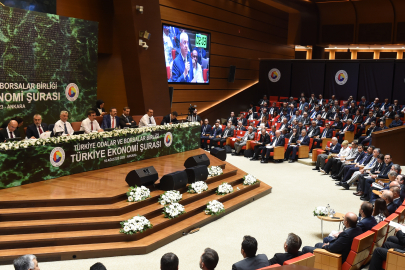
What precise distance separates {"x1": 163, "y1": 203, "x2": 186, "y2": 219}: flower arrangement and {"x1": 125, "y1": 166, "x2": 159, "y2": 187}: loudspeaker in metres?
Result: 0.64

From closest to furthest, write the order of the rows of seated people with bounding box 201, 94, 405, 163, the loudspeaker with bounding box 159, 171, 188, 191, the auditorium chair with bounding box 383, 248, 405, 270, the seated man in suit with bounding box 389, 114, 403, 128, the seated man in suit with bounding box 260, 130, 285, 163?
the auditorium chair with bounding box 383, 248, 405, 270
the loudspeaker with bounding box 159, 171, 188, 191
the seated man in suit with bounding box 260, 130, 285, 163
the rows of seated people with bounding box 201, 94, 405, 163
the seated man in suit with bounding box 389, 114, 403, 128

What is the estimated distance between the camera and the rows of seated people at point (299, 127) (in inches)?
512

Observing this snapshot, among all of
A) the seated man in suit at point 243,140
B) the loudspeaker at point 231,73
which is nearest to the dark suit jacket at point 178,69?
the loudspeaker at point 231,73

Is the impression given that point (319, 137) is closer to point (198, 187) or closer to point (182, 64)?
point (182, 64)

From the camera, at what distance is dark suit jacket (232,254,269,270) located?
3.82 m

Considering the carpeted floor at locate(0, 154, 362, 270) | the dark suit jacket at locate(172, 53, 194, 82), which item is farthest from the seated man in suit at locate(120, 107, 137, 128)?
the dark suit jacket at locate(172, 53, 194, 82)

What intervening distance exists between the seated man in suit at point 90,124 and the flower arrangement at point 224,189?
2844 millimetres

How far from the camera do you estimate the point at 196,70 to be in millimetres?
16359

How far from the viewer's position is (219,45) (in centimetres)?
1778

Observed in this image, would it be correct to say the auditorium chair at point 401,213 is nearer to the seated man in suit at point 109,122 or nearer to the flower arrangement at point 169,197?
→ the flower arrangement at point 169,197

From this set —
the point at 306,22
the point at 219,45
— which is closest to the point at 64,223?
the point at 219,45

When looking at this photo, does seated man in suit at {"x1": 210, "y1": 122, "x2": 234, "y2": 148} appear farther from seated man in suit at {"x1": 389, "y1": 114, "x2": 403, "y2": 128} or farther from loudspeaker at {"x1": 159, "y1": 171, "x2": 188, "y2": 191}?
loudspeaker at {"x1": 159, "y1": 171, "x2": 188, "y2": 191}

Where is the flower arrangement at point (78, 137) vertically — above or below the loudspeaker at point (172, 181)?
above

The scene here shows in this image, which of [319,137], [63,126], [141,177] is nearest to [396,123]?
[319,137]
